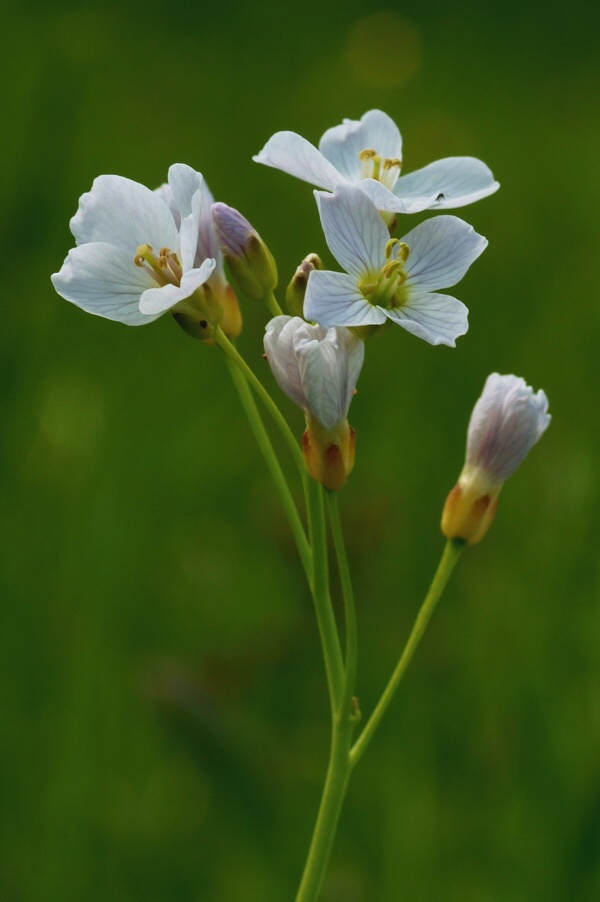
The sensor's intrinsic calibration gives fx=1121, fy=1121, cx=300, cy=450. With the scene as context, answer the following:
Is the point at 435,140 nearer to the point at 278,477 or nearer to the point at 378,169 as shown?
the point at 378,169

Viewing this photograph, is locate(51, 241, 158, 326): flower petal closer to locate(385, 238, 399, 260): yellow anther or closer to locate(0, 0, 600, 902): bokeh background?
locate(385, 238, 399, 260): yellow anther

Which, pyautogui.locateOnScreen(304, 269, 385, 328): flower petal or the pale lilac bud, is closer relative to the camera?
pyautogui.locateOnScreen(304, 269, 385, 328): flower petal

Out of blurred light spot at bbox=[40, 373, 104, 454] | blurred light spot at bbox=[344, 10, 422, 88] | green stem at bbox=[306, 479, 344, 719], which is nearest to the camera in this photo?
green stem at bbox=[306, 479, 344, 719]

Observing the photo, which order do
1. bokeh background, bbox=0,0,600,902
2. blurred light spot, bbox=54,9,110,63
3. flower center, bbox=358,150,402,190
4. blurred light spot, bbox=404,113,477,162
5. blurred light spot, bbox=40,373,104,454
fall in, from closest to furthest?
1. flower center, bbox=358,150,402,190
2. bokeh background, bbox=0,0,600,902
3. blurred light spot, bbox=54,9,110,63
4. blurred light spot, bbox=40,373,104,454
5. blurred light spot, bbox=404,113,477,162

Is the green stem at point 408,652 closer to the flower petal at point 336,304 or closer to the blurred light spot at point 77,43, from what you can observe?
the flower petal at point 336,304

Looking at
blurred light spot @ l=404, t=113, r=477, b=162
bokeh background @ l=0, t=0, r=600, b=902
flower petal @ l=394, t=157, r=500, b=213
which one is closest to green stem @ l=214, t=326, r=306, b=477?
flower petal @ l=394, t=157, r=500, b=213

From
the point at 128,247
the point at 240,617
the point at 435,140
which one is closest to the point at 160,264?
the point at 128,247

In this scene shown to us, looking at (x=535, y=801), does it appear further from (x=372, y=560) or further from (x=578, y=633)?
(x=372, y=560)

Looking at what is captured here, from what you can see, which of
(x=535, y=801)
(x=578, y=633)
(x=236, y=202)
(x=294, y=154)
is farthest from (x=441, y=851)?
(x=236, y=202)
